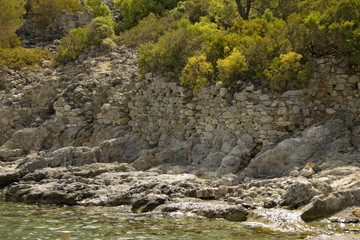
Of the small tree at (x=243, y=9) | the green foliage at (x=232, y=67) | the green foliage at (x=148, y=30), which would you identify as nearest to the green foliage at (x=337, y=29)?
the green foliage at (x=232, y=67)

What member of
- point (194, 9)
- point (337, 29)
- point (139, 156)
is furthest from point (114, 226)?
point (194, 9)

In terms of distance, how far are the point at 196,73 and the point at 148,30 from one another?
6.50 m

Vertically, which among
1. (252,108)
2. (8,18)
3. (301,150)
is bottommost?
(301,150)

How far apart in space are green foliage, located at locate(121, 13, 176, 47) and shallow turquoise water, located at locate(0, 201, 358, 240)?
36.7ft

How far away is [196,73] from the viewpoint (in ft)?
53.2

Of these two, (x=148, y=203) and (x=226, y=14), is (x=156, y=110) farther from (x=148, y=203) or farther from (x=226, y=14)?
(x=148, y=203)

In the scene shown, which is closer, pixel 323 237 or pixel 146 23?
pixel 323 237

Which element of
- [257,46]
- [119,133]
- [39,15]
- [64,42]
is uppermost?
[39,15]

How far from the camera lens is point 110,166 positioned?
15.4 metres

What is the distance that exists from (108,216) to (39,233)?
1916mm

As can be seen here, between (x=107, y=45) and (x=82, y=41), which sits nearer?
(x=107, y=45)

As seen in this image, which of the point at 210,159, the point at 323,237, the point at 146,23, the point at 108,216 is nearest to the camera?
the point at 323,237

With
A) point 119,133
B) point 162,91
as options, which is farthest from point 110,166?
point 162,91

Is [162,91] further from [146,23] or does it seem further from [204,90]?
[146,23]
